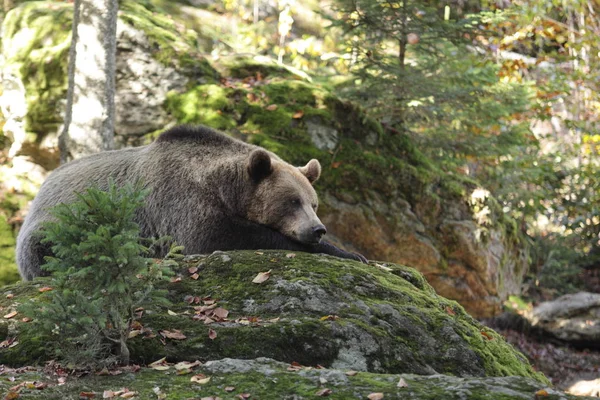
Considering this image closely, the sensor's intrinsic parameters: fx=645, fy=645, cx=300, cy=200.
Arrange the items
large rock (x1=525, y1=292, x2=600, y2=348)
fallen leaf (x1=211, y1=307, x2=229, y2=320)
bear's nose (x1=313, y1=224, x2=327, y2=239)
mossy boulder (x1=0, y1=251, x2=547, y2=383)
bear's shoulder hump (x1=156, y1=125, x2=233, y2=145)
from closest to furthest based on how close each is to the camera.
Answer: mossy boulder (x1=0, y1=251, x2=547, y2=383) < fallen leaf (x1=211, y1=307, x2=229, y2=320) < bear's nose (x1=313, y1=224, x2=327, y2=239) < bear's shoulder hump (x1=156, y1=125, x2=233, y2=145) < large rock (x1=525, y1=292, x2=600, y2=348)

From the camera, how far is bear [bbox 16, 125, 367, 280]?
21.5ft

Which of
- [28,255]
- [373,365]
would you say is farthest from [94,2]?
[373,365]

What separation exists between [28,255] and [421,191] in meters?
7.10

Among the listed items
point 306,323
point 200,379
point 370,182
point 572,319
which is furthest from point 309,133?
point 572,319

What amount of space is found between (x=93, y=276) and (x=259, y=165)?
3088 mm

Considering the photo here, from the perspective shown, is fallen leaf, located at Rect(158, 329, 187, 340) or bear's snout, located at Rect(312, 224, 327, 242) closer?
fallen leaf, located at Rect(158, 329, 187, 340)

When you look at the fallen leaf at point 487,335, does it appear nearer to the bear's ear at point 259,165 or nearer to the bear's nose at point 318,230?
the bear's nose at point 318,230

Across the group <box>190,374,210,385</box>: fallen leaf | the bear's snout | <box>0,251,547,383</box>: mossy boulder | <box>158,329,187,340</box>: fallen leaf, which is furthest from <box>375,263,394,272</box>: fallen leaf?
<box>190,374,210,385</box>: fallen leaf

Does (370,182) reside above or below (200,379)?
below

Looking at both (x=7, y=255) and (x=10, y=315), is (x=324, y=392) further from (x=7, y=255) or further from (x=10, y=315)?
(x=7, y=255)

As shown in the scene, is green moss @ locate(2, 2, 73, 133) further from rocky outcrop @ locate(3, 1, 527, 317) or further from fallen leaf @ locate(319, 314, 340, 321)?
fallen leaf @ locate(319, 314, 340, 321)

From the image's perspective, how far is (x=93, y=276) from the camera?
3.85m

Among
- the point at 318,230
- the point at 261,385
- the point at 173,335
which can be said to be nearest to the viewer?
the point at 261,385

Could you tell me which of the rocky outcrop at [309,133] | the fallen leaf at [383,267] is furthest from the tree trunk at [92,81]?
the fallen leaf at [383,267]
